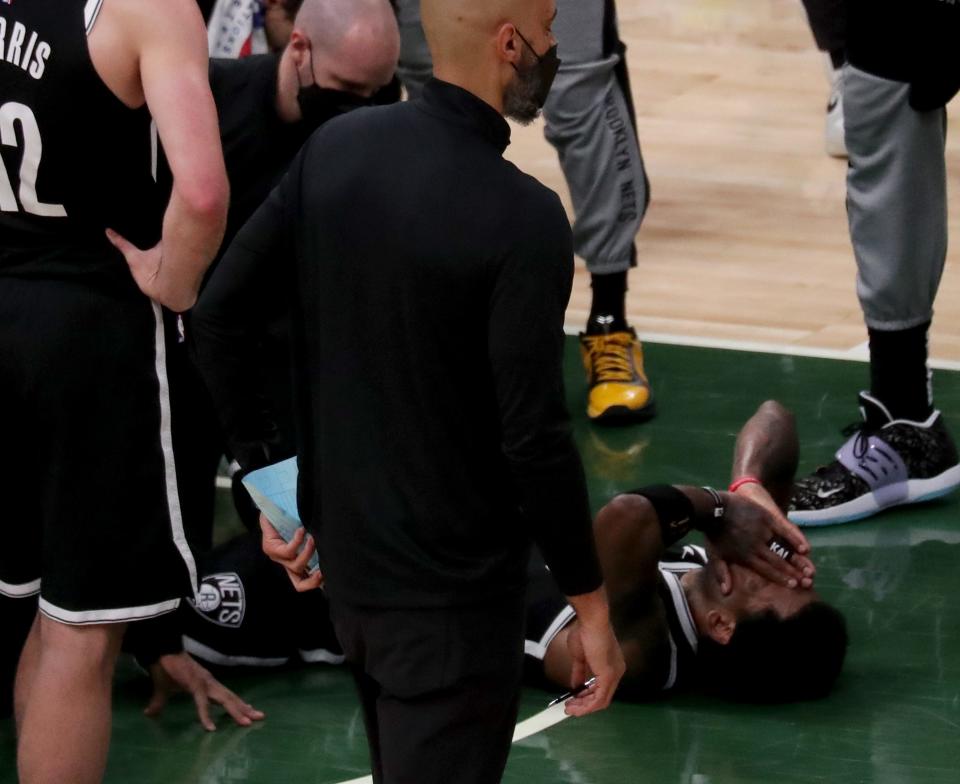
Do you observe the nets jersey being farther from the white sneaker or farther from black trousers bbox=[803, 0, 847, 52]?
the white sneaker

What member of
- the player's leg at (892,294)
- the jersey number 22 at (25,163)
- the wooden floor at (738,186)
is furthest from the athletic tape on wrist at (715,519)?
the wooden floor at (738,186)

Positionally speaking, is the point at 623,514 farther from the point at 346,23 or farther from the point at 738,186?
the point at 738,186

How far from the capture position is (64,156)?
2.63 metres

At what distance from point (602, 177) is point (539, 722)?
1.86 m

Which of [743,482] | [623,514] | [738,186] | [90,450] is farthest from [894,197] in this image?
[738,186]

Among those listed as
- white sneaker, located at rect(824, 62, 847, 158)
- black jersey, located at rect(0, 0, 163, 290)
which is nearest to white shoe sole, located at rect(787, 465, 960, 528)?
black jersey, located at rect(0, 0, 163, 290)

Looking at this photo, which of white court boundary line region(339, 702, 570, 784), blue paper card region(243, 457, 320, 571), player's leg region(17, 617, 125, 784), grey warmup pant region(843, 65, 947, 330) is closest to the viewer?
blue paper card region(243, 457, 320, 571)

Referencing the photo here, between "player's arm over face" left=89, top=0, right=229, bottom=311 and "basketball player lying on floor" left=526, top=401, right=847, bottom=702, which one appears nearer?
"player's arm over face" left=89, top=0, right=229, bottom=311

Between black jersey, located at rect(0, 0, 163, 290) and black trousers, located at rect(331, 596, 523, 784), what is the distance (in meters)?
0.73

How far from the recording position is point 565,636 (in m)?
3.44

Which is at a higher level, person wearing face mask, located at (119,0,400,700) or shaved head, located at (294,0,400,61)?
shaved head, located at (294,0,400,61)

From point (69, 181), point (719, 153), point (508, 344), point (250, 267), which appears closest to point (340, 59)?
point (69, 181)

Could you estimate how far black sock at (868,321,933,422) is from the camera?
4.28m

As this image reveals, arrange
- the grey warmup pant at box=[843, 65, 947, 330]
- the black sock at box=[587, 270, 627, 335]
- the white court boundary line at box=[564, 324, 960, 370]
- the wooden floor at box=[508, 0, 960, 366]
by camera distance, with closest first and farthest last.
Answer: the grey warmup pant at box=[843, 65, 947, 330] → the black sock at box=[587, 270, 627, 335] → the white court boundary line at box=[564, 324, 960, 370] → the wooden floor at box=[508, 0, 960, 366]
